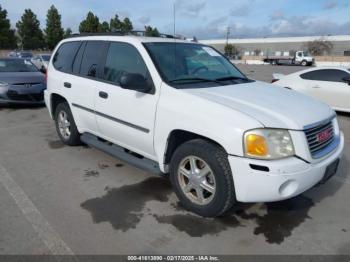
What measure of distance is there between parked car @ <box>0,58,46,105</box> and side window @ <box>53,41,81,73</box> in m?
3.66

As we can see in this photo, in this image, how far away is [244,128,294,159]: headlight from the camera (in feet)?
9.50

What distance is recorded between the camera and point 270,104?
332 centimetres

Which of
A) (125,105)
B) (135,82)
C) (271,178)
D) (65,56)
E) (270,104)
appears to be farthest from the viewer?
(65,56)

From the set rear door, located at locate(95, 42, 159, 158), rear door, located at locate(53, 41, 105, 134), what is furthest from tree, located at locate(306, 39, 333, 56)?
rear door, located at locate(95, 42, 159, 158)

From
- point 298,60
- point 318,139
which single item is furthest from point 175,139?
point 298,60

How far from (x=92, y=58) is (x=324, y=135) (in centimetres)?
319

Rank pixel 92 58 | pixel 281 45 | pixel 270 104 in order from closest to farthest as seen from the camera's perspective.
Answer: pixel 270 104 < pixel 92 58 < pixel 281 45

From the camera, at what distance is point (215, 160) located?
10.2 feet

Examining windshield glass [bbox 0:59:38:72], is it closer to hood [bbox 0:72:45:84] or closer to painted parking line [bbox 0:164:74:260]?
hood [bbox 0:72:45:84]

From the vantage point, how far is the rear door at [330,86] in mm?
8547

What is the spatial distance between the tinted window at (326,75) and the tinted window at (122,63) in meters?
6.67

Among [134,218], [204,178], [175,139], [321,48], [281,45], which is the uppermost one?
[281,45]

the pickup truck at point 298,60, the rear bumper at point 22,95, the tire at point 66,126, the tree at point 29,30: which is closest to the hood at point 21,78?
the rear bumper at point 22,95

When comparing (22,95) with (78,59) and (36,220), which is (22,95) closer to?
(78,59)
